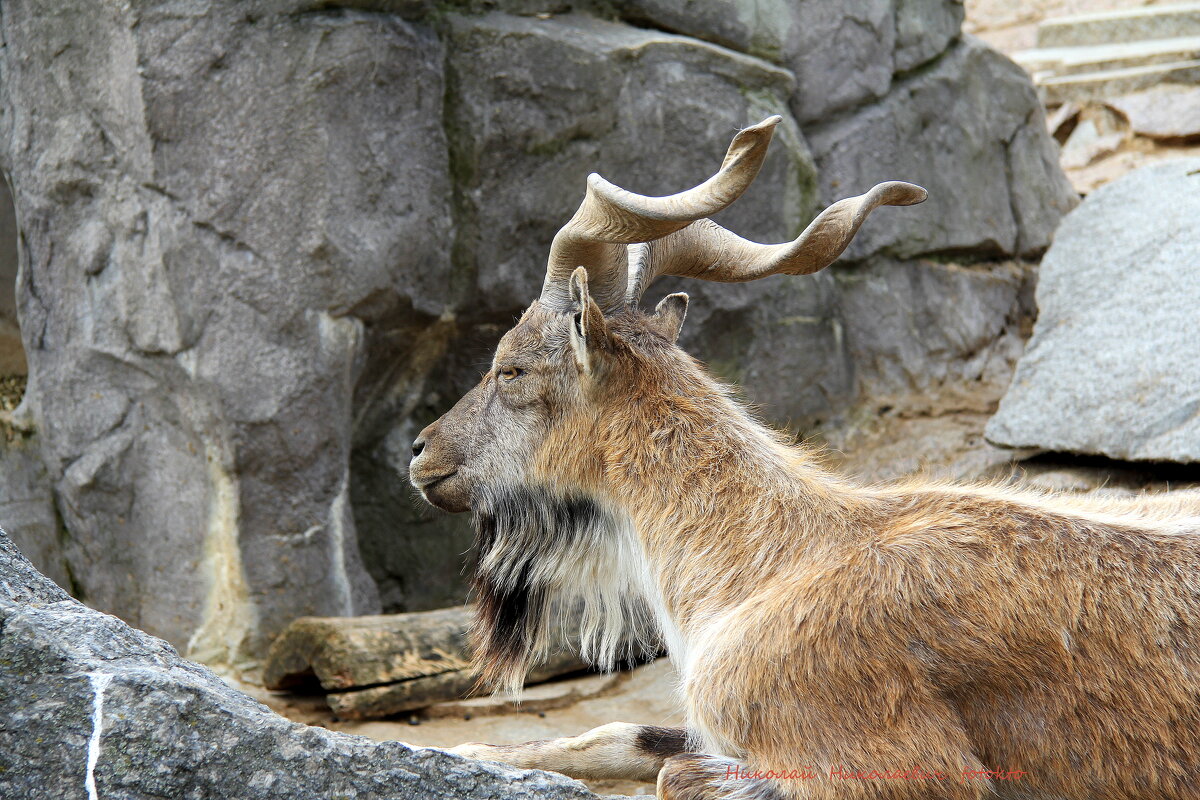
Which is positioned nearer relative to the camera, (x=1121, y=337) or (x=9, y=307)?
(x=1121, y=337)

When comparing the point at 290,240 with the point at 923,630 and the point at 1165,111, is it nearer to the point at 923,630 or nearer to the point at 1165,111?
the point at 923,630

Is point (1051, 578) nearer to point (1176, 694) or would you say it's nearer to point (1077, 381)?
point (1176, 694)

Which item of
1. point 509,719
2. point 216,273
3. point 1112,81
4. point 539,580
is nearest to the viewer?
point 539,580

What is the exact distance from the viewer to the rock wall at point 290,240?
534cm

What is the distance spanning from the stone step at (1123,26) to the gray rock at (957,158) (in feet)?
11.4

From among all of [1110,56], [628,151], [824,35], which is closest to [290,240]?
[628,151]

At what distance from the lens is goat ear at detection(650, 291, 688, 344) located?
12.6 feet

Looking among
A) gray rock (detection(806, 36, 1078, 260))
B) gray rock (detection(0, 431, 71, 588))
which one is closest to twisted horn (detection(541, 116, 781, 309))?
gray rock (detection(0, 431, 71, 588))

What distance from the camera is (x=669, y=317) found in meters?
4.02

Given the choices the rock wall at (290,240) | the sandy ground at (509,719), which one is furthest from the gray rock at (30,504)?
the sandy ground at (509,719)

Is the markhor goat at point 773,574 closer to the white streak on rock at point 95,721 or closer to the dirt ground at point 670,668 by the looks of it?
the dirt ground at point 670,668

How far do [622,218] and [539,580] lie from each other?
123cm

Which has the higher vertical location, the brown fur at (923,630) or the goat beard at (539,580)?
the brown fur at (923,630)

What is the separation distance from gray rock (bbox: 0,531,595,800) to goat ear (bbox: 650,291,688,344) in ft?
5.40
